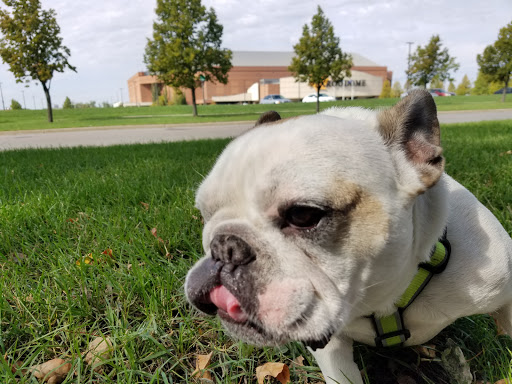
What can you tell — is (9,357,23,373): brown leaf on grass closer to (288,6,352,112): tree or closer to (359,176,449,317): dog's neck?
(359,176,449,317): dog's neck

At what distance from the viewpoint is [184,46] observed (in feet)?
84.3

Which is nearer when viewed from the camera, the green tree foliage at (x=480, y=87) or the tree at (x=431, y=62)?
the tree at (x=431, y=62)

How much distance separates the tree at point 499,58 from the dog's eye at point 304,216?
130 feet

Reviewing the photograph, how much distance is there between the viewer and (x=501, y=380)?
1.78 m

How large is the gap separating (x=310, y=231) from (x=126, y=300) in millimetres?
1428

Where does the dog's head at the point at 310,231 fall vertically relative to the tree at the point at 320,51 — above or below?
below

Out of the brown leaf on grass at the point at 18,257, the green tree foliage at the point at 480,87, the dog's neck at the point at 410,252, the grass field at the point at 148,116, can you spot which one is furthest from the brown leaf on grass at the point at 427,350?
the green tree foliage at the point at 480,87

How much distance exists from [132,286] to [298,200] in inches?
58.7

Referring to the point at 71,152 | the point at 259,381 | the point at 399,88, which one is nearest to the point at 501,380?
the point at 259,381

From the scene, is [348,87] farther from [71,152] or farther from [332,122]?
[332,122]

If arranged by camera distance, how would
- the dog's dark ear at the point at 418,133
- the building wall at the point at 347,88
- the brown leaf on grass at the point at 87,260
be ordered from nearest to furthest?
the dog's dark ear at the point at 418,133 < the brown leaf on grass at the point at 87,260 < the building wall at the point at 347,88

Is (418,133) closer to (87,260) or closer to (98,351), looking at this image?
(98,351)

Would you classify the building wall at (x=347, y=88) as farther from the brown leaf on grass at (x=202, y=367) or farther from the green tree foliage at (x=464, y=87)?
the brown leaf on grass at (x=202, y=367)

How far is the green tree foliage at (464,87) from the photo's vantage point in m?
62.7
